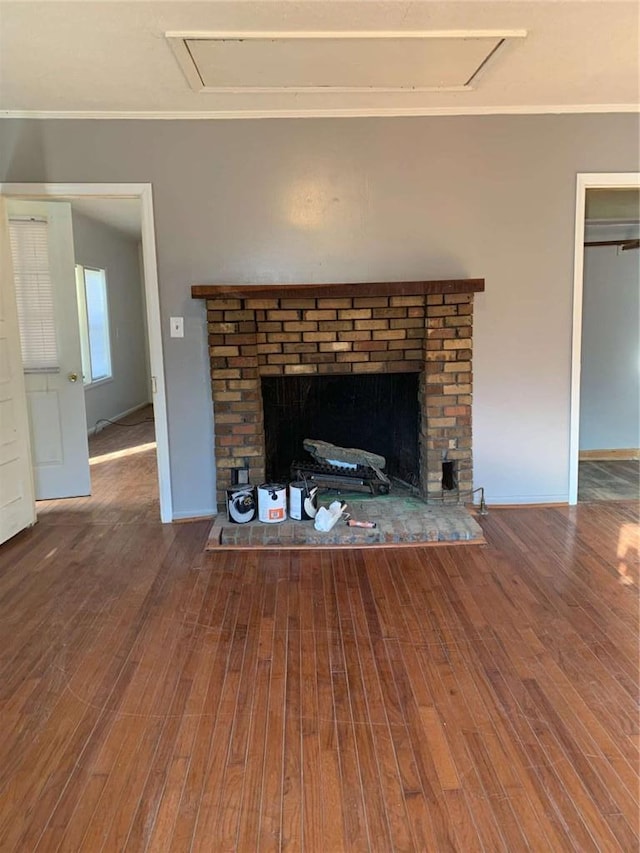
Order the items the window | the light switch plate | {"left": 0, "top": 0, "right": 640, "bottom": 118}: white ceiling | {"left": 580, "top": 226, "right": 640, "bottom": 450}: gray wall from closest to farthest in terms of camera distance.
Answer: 1. {"left": 0, "top": 0, "right": 640, "bottom": 118}: white ceiling
2. the light switch plate
3. {"left": 580, "top": 226, "right": 640, "bottom": 450}: gray wall
4. the window

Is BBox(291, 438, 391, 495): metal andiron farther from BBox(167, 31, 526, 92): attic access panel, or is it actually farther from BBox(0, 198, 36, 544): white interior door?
BBox(167, 31, 526, 92): attic access panel

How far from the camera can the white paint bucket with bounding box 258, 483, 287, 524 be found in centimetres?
330

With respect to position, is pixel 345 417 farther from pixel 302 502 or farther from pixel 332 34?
pixel 332 34

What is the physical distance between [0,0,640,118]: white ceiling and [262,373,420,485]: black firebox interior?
1574 millimetres

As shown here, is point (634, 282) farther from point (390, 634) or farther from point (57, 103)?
point (57, 103)

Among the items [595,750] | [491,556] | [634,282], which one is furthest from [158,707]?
[634,282]

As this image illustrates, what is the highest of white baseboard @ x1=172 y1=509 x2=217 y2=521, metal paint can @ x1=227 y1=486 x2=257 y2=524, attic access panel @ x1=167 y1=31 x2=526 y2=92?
attic access panel @ x1=167 y1=31 x2=526 y2=92

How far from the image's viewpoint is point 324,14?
219cm

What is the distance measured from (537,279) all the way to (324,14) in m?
1.98

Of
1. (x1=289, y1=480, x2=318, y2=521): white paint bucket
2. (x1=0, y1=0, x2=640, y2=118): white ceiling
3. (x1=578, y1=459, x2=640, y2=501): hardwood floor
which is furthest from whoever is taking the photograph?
(x1=578, y1=459, x2=640, y2=501): hardwood floor

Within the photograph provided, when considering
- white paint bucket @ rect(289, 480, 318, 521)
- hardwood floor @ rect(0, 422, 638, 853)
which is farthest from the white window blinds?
→ white paint bucket @ rect(289, 480, 318, 521)

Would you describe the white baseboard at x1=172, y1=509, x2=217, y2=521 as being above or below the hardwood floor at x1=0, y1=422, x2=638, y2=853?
above

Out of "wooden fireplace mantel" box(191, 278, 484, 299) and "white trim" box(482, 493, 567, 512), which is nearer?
"wooden fireplace mantel" box(191, 278, 484, 299)

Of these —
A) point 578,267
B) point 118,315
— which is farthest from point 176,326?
point 118,315
